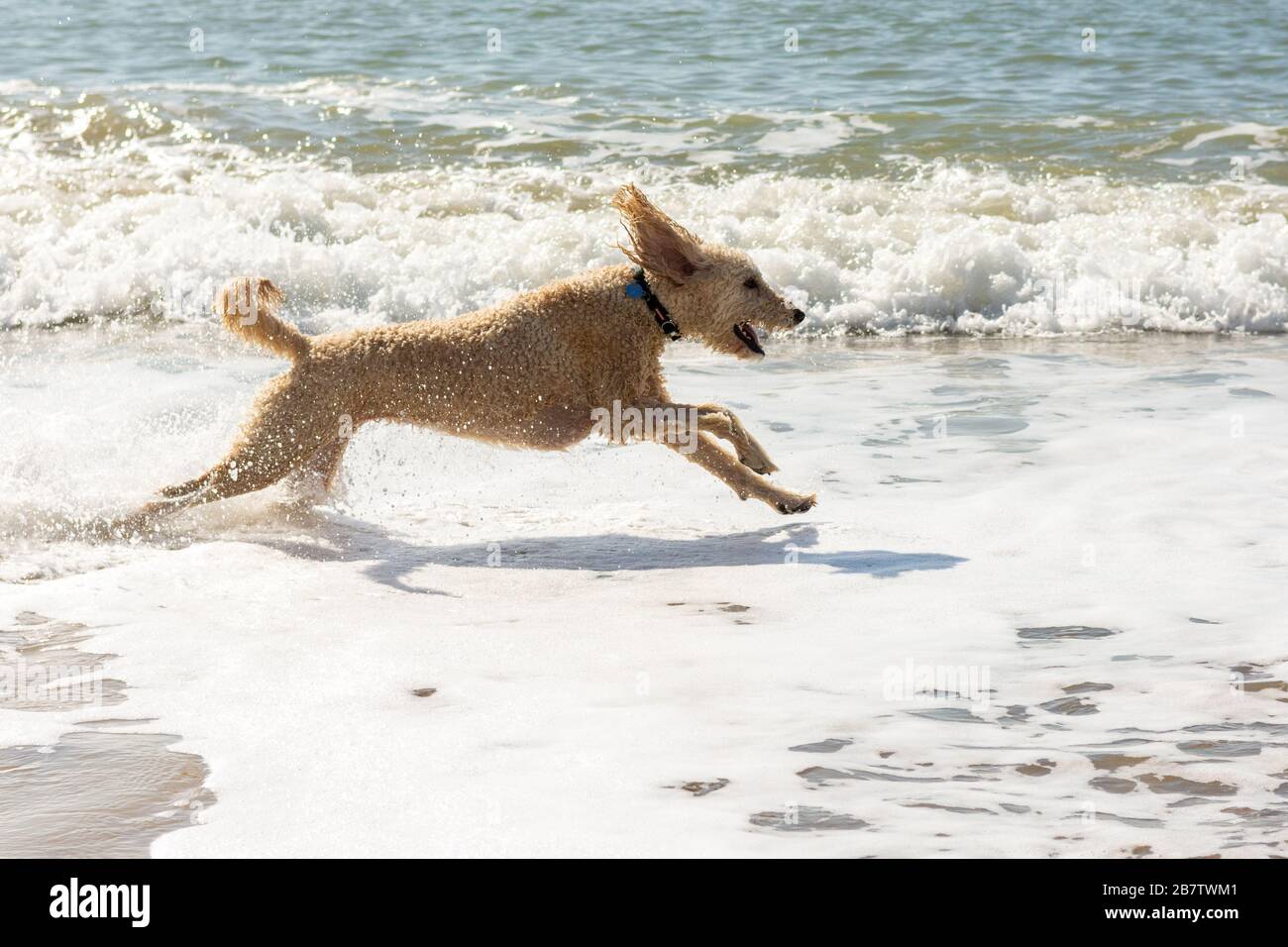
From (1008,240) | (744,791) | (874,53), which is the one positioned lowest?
(744,791)

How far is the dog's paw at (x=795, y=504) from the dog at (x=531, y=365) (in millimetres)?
65

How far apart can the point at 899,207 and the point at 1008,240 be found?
1.38 m

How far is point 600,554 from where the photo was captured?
6098 millimetres

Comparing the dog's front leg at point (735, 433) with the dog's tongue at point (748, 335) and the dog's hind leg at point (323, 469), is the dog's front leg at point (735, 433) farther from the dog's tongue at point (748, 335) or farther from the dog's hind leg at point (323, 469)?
the dog's hind leg at point (323, 469)

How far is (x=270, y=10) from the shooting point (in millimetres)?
20938

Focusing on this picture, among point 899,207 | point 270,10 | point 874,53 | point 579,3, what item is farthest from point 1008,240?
point 270,10

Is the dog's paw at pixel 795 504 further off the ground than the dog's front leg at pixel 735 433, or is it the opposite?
the dog's front leg at pixel 735 433

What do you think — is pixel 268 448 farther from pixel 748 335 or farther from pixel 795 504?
pixel 795 504

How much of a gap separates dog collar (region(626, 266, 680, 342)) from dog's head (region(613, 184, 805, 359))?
26 mm

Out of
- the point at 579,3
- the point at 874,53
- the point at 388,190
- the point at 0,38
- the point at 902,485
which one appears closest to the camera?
the point at 902,485

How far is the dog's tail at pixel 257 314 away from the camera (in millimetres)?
5844

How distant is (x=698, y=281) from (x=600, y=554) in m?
1.27

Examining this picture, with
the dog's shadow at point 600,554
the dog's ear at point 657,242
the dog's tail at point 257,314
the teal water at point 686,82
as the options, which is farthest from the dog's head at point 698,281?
the teal water at point 686,82
